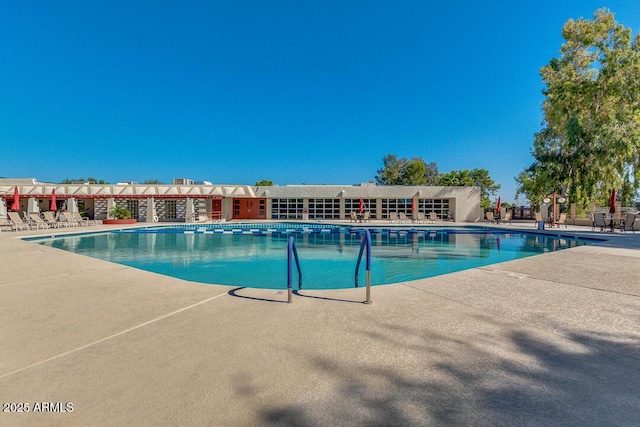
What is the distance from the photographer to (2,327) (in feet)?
10.0

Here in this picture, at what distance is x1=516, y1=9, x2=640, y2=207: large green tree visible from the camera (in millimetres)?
17688

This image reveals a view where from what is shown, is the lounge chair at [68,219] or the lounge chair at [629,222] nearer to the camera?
the lounge chair at [629,222]

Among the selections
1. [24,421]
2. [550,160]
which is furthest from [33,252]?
[550,160]

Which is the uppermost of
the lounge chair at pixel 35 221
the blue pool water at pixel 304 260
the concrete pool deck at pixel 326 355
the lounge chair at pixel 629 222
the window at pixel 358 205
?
the window at pixel 358 205

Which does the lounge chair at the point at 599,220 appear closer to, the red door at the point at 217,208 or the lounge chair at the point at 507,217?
the lounge chair at the point at 507,217

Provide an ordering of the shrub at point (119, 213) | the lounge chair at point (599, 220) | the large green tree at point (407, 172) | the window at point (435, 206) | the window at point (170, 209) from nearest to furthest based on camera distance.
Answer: the lounge chair at point (599, 220), the shrub at point (119, 213), the window at point (435, 206), the window at point (170, 209), the large green tree at point (407, 172)

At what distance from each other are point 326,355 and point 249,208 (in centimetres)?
2734

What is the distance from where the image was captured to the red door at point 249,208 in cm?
2873

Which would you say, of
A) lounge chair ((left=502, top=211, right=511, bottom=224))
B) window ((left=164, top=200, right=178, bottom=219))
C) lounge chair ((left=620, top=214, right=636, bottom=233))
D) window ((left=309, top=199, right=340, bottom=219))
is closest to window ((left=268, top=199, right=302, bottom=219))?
window ((left=309, top=199, right=340, bottom=219))

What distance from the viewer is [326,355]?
7.88 ft

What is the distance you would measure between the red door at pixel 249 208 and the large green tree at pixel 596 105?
23.5 meters

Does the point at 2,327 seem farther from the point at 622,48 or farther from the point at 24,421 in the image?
the point at 622,48

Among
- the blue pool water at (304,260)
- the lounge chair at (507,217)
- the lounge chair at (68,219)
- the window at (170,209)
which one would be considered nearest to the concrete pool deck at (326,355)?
the blue pool water at (304,260)

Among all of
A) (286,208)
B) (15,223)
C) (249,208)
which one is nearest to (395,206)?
→ (286,208)
